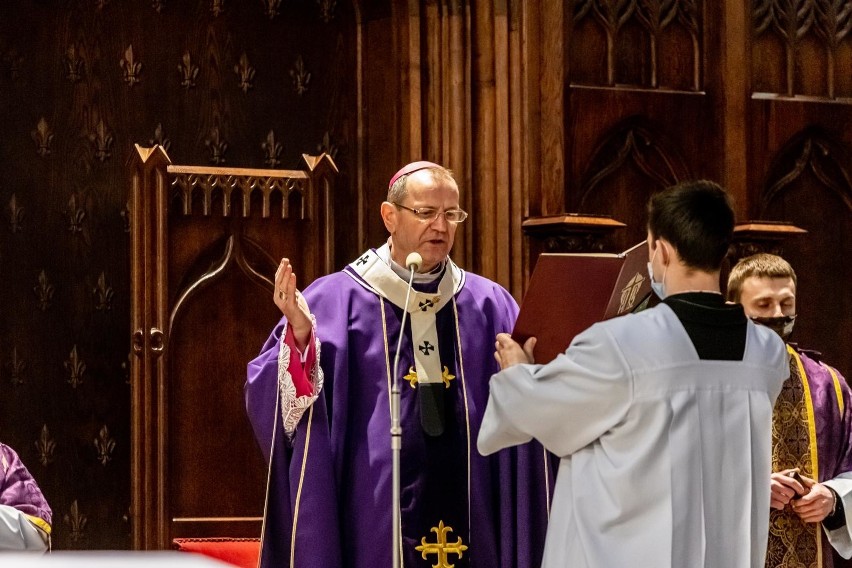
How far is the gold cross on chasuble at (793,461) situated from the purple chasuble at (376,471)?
0.82 meters

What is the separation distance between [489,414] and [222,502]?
95.4 inches

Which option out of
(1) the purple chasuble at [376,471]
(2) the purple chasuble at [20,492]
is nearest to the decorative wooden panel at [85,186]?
(2) the purple chasuble at [20,492]

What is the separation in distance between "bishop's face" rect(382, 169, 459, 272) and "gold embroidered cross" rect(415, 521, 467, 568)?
0.85 meters

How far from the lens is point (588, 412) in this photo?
10.6 ft

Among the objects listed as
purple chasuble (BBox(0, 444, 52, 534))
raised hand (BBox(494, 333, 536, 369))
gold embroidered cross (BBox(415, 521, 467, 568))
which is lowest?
gold embroidered cross (BBox(415, 521, 467, 568))

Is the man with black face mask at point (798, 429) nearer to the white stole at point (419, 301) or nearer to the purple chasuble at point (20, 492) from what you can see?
the white stole at point (419, 301)

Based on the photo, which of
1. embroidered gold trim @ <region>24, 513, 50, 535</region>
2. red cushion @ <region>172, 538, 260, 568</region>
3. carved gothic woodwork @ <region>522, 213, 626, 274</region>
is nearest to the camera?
embroidered gold trim @ <region>24, 513, 50, 535</region>

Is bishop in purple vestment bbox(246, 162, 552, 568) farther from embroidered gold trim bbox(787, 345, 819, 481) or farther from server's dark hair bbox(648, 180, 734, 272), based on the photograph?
server's dark hair bbox(648, 180, 734, 272)

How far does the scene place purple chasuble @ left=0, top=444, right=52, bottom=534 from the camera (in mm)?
4453

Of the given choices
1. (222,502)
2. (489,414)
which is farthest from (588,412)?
(222,502)

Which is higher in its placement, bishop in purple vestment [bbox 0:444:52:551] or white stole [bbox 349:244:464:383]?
white stole [bbox 349:244:464:383]

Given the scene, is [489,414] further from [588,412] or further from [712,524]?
[712,524]

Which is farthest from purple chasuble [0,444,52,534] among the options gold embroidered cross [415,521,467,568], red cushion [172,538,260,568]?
gold embroidered cross [415,521,467,568]

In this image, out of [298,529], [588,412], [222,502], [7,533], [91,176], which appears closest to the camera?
[588,412]
